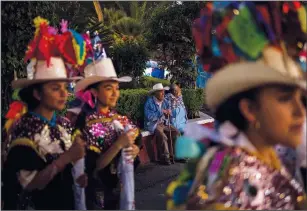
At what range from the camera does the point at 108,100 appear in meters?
4.32

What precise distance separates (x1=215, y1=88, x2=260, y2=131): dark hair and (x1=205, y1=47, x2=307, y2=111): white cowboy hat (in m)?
0.03

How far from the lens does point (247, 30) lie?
2.49m

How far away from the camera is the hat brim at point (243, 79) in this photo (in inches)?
92.7

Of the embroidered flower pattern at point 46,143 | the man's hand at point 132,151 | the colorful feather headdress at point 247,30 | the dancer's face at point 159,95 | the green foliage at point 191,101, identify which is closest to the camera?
the colorful feather headdress at point 247,30

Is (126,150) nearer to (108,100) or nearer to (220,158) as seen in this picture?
(108,100)

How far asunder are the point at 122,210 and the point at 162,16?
32.9 ft

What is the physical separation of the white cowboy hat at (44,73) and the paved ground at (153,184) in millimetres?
2679

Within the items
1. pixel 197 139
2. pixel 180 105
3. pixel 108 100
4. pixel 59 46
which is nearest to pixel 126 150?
pixel 108 100

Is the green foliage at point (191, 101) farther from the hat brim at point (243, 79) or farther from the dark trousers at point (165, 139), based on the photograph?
the hat brim at point (243, 79)

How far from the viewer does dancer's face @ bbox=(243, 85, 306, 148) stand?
240 cm

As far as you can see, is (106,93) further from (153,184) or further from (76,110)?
(153,184)

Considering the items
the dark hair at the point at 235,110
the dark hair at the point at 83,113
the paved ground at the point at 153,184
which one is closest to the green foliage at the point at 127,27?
A: the paved ground at the point at 153,184

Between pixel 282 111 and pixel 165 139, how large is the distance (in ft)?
23.5

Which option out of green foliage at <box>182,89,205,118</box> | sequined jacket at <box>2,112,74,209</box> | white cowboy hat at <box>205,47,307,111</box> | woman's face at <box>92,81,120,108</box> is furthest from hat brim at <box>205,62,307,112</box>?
green foliage at <box>182,89,205,118</box>
